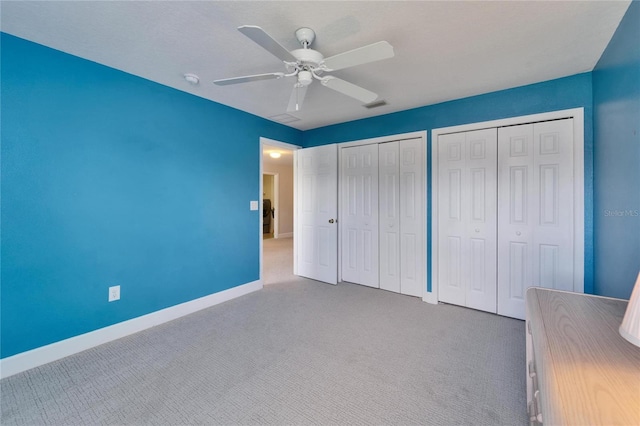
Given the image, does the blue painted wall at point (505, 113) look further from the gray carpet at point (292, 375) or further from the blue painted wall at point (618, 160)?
the gray carpet at point (292, 375)

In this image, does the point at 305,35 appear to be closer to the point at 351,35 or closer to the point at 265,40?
the point at 351,35

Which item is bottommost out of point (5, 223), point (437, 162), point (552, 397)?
point (552, 397)

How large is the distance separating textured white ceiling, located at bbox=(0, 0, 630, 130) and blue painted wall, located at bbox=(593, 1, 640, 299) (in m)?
0.17

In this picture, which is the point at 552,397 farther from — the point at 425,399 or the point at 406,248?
the point at 406,248

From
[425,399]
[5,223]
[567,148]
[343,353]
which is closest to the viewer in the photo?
[425,399]

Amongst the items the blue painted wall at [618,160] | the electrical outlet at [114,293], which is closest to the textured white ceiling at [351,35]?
the blue painted wall at [618,160]

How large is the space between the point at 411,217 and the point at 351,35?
218 cm

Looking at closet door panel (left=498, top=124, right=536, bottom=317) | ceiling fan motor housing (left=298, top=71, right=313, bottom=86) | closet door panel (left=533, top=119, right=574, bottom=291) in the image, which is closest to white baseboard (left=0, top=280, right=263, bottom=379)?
ceiling fan motor housing (left=298, top=71, right=313, bottom=86)

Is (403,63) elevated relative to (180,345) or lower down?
elevated

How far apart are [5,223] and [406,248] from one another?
3597mm

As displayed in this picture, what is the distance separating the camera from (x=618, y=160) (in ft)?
5.84

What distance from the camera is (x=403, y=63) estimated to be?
7.20 ft

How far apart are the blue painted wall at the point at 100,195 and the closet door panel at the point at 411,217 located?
2144 millimetres

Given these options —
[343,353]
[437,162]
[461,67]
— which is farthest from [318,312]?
[461,67]
